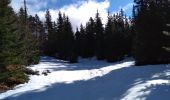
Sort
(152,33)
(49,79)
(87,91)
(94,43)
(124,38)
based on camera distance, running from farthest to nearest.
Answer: (94,43)
(124,38)
(152,33)
(49,79)
(87,91)

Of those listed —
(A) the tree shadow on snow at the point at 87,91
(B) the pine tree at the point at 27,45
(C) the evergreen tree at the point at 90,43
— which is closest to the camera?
(A) the tree shadow on snow at the point at 87,91

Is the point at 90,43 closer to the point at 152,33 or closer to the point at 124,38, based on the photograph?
the point at 124,38

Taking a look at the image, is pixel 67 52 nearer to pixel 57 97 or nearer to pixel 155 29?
pixel 155 29

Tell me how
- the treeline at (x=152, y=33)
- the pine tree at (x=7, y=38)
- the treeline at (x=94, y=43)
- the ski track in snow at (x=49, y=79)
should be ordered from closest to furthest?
the ski track in snow at (x=49, y=79), the pine tree at (x=7, y=38), the treeline at (x=152, y=33), the treeline at (x=94, y=43)

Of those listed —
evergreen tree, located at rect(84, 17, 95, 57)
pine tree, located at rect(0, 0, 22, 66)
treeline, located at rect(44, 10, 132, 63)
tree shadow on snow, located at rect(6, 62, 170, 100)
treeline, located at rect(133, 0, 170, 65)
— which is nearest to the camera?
tree shadow on snow, located at rect(6, 62, 170, 100)

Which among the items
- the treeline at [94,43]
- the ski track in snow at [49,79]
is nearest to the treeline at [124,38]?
the treeline at [94,43]

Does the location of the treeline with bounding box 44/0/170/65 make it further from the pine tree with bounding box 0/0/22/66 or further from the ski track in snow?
the pine tree with bounding box 0/0/22/66

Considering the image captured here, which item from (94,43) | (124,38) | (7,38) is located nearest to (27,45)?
(7,38)

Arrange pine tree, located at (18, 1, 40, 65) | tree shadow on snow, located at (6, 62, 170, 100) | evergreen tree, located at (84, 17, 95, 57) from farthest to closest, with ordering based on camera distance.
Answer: evergreen tree, located at (84, 17, 95, 57)
pine tree, located at (18, 1, 40, 65)
tree shadow on snow, located at (6, 62, 170, 100)

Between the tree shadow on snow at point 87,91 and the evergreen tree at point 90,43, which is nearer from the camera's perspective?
the tree shadow on snow at point 87,91

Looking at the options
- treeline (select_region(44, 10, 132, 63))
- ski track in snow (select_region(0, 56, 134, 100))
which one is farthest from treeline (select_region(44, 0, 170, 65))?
ski track in snow (select_region(0, 56, 134, 100))

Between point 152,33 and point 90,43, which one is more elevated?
point 90,43

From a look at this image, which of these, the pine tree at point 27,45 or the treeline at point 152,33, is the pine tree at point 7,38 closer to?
the pine tree at point 27,45

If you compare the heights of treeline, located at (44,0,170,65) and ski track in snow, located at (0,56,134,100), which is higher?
treeline, located at (44,0,170,65)
